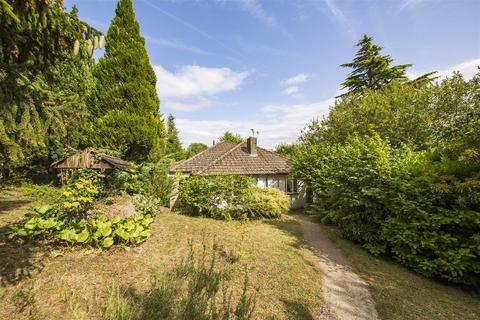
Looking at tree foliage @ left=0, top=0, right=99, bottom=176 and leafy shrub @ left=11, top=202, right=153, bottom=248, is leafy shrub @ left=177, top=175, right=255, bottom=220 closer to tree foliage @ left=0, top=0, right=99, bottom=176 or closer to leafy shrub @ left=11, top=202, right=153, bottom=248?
leafy shrub @ left=11, top=202, right=153, bottom=248

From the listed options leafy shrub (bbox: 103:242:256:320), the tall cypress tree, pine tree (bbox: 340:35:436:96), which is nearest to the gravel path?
leafy shrub (bbox: 103:242:256:320)

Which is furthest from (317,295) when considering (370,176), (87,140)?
(87,140)

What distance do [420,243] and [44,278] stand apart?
10.1 metres

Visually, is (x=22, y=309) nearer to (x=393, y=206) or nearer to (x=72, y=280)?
(x=72, y=280)

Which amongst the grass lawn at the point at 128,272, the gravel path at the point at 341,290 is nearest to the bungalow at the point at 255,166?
the grass lawn at the point at 128,272

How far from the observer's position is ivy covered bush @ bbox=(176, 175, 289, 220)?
1163cm

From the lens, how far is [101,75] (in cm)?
1305

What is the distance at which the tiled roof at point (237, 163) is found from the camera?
15955mm

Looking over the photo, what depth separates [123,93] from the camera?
1323cm

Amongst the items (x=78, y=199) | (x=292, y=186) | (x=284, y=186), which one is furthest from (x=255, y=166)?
(x=78, y=199)

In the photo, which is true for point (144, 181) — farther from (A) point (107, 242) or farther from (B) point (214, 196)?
(A) point (107, 242)

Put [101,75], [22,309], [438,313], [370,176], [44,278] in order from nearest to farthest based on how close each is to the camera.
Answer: [22,309]
[44,278]
[438,313]
[370,176]
[101,75]

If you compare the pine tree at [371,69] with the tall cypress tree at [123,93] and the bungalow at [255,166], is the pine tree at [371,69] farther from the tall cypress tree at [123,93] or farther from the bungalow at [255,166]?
the tall cypress tree at [123,93]

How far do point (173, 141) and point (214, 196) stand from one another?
26.0m
